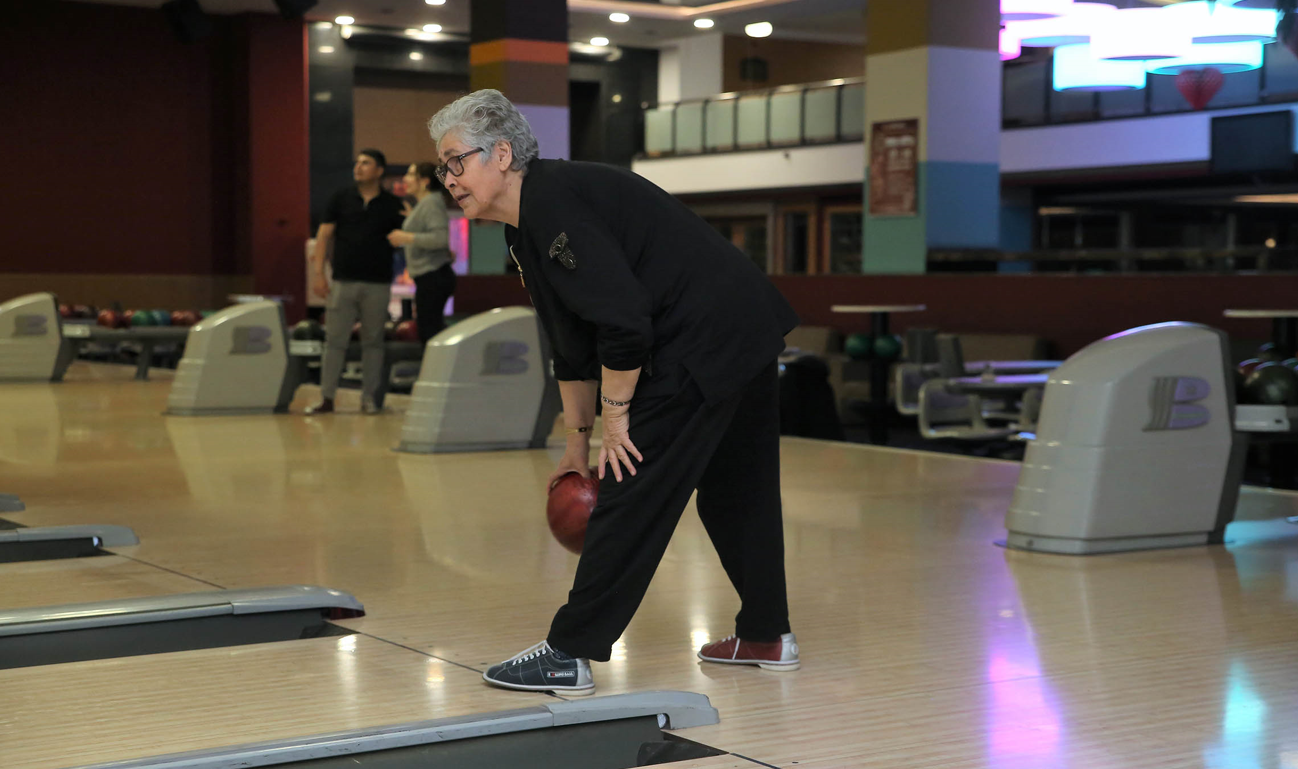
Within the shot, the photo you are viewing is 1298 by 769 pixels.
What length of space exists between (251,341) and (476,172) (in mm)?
6081

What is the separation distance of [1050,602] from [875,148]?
25.1 ft

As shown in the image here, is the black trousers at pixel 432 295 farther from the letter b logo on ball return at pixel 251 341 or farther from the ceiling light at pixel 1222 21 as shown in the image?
the ceiling light at pixel 1222 21

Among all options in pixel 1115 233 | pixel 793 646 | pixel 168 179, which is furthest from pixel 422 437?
pixel 1115 233

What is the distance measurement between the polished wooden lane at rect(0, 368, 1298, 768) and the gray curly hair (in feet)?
3.05

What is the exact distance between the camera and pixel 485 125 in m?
2.45

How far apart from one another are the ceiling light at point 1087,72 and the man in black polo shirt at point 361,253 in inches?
314

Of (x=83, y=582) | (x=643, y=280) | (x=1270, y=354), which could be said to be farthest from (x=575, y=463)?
(x=1270, y=354)

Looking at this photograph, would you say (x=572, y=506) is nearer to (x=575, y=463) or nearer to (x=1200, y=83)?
(x=575, y=463)

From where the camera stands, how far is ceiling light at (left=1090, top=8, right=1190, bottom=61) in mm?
10453

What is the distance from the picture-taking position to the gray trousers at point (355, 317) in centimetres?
752

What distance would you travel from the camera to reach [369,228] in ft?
24.3

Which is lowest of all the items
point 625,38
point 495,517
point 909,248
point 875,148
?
point 495,517

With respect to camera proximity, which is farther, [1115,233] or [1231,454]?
[1115,233]

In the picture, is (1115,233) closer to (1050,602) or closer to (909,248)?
(909,248)
